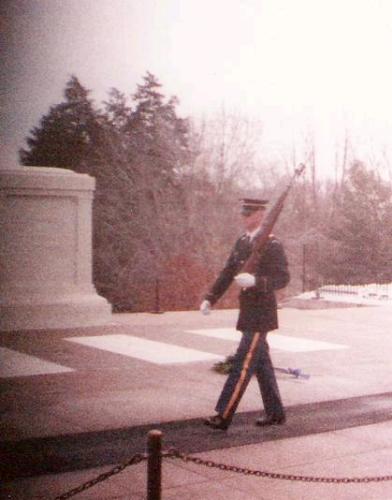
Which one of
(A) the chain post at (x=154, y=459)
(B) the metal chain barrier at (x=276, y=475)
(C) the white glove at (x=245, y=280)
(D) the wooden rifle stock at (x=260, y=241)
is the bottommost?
(B) the metal chain barrier at (x=276, y=475)

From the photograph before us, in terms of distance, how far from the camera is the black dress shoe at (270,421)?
6.02 m

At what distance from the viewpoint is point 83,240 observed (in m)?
12.1

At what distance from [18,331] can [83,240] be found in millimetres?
1747

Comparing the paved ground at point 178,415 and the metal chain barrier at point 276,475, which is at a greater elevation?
the metal chain barrier at point 276,475

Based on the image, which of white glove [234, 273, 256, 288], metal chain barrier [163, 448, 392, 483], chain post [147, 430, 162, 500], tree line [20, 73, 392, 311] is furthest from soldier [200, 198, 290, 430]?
tree line [20, 73, 392, 311]

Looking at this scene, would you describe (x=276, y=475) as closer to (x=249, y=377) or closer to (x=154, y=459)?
(x=154, y=459)

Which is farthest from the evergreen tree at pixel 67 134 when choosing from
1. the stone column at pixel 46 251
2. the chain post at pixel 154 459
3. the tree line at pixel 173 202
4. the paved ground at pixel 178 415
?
the chain post at pixel 154 459

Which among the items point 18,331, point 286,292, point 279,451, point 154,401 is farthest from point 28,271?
point 286,292

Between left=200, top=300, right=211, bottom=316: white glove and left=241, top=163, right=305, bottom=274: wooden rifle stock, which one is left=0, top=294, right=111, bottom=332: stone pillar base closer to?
left=200, top=300, right=211, bottom=316: white glove

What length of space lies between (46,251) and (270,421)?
21.2 feet

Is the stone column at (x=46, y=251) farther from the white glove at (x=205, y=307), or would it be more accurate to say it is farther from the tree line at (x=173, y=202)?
the tree line at (x=173, y=202)

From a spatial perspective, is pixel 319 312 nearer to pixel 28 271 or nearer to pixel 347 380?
pixel 28 271

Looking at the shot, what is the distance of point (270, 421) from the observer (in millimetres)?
6043

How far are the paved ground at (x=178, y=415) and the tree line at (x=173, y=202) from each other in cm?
2312
